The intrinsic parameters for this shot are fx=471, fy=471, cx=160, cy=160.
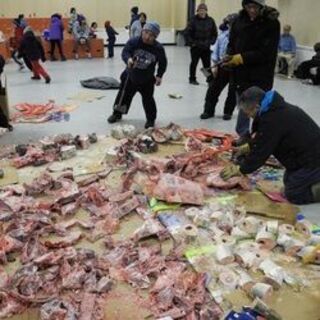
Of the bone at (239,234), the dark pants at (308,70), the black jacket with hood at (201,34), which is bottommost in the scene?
the bone at (239,234)

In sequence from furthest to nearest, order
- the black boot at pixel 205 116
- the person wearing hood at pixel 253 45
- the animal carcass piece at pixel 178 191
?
the black boot at pixel 205 116, the person wearing hood at pixel 253 45, the animal carcass piece at pixel 178 191

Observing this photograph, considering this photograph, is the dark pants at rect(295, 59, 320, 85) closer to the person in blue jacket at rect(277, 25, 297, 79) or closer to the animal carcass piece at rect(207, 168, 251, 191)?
the person in blue jacket at rect(277, 25, 297, 79)

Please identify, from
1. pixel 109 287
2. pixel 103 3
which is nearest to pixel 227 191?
pixel 109 287

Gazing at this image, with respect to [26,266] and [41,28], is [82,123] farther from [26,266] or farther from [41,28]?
[41,28]

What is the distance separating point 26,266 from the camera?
2.92m

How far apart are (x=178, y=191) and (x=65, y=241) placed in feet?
3.45

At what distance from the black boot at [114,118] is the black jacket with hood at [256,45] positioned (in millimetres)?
1922

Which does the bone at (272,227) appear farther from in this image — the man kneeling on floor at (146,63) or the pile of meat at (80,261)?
the man kneeling on floor at (146,63)

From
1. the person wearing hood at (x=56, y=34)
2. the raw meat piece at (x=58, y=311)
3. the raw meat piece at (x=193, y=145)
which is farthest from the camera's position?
the person wearing hood at (x=56, y=34)

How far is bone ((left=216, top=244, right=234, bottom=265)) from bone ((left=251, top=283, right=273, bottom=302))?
0.31 m

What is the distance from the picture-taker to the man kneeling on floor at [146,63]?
582cm

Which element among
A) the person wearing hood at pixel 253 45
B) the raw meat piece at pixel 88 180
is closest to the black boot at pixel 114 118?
the person wearing hood at pixel 253 45

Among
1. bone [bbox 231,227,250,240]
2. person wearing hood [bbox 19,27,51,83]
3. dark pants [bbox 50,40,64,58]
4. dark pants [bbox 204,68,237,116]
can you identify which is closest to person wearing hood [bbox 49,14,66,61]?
dark pants [bbox 50,40,64,58]

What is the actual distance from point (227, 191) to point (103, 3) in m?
14.5
